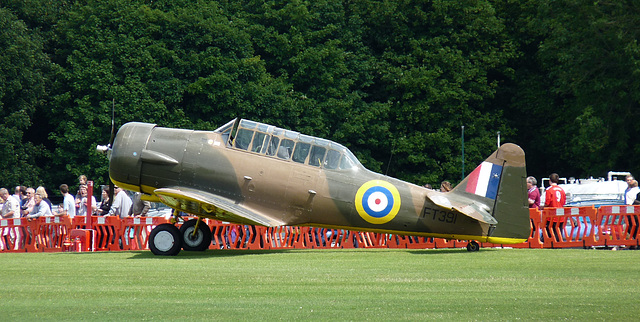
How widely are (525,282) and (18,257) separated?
10656mm

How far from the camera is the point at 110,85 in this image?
39250mm

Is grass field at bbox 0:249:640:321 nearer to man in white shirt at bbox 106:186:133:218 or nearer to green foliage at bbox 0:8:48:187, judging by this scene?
man in white shirt at bbox 106:186:133:218

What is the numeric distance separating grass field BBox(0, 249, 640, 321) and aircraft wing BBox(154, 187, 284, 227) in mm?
810

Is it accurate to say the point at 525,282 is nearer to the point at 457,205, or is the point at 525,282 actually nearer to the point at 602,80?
the point at 457,205

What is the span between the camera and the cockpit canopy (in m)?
15.8

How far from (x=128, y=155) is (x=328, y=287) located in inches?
280

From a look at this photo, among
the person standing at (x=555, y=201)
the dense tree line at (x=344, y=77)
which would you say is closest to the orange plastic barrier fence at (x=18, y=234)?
the person standing at (x=555, y=201)

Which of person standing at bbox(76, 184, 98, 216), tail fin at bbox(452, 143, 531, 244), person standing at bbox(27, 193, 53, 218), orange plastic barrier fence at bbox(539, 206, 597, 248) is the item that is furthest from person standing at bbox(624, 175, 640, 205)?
person standing at bbox(27, 193, 53, 218)

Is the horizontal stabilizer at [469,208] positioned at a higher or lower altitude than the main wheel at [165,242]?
higher

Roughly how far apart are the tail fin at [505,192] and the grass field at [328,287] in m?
0.68

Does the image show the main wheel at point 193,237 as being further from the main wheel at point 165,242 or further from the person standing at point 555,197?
the person standing at point 555,197

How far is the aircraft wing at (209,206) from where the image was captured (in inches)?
582

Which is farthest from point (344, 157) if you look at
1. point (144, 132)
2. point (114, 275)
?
point (114, 275)

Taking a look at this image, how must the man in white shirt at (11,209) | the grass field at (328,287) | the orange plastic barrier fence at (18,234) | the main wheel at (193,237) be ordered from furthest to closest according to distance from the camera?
the man in white shirt at (11,209), the orange plastic barrier fence at (18,234), the main wheel at (193,237), the grass field at (328,287)
